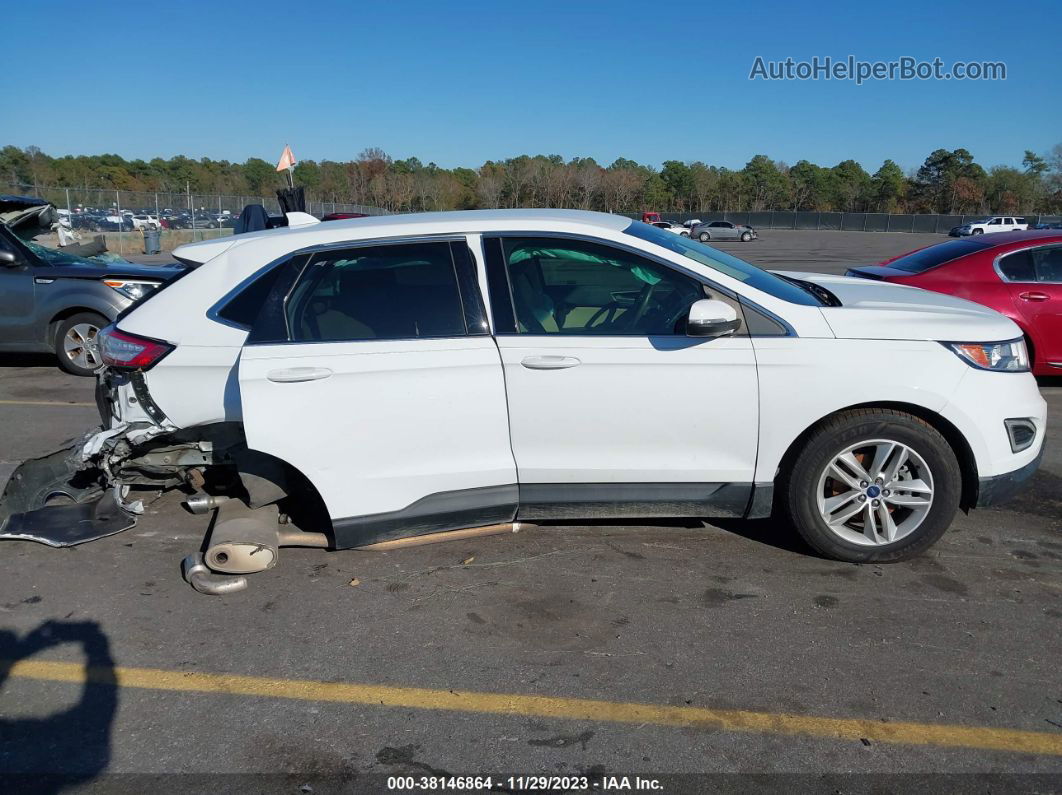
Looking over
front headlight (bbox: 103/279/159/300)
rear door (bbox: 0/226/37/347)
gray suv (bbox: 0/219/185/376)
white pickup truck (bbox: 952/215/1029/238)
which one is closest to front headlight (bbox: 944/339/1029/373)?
gray suv (bbox: 0/219/185/376)

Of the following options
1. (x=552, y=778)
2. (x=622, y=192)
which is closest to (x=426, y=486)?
(x=552, y=778)

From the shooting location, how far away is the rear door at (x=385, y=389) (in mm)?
3844

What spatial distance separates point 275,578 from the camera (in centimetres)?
408

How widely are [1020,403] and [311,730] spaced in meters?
3.58

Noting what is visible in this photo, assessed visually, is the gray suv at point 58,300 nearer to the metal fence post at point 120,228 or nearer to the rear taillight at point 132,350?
the rear taillight at point 132,350

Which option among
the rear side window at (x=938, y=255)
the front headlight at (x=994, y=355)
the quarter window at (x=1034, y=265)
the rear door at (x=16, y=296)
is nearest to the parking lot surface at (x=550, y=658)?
the front headlight at (x=994, y=355)

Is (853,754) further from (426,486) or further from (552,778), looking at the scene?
(426,486)

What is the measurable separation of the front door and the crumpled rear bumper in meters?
2.48

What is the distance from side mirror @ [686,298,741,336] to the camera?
3709mm

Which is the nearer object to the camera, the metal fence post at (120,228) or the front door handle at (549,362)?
the front door handle at (549,362)

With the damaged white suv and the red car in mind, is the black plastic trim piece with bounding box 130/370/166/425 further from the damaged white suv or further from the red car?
the red car

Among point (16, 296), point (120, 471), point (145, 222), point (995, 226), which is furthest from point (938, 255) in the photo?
point (995, 226)

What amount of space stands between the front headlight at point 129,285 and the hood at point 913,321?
749 centimetres

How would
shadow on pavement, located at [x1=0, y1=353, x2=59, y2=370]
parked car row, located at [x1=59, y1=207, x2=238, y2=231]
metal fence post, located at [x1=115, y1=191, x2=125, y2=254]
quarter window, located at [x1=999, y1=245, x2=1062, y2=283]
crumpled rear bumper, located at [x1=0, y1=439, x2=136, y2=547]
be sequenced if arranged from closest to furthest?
1. crumpled rear bumper, located at [x1=0, y1=439, x2=136, y2=547]
2. quarter window, located at [x1=999, y1=245, x2=1062, y2=283]
3. shadow on pavement, located at [x1=0, y1=353, x2=59, y2=370]
4. metal fence post, located at [x1=115, y1=191, x2=125, y2=254]
5. parked car row, located at [x1=59, y1=207, x2=238, y2=231]
